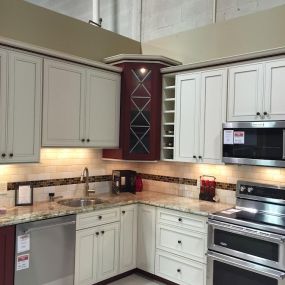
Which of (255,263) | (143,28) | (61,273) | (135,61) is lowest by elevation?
(61,273)

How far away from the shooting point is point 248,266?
2740 mm

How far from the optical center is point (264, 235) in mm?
2654

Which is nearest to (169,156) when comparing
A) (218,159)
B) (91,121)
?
(218,159)

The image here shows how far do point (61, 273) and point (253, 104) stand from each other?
245cm

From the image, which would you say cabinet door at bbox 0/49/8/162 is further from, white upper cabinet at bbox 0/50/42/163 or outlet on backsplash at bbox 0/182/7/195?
outlet on backsplash at bbox 0/182/7/195

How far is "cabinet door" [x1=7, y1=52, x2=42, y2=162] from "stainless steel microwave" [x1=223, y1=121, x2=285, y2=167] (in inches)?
73.1

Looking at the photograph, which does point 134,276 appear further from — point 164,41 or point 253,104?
point 164,41

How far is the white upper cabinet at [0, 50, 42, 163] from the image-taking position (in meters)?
2.78

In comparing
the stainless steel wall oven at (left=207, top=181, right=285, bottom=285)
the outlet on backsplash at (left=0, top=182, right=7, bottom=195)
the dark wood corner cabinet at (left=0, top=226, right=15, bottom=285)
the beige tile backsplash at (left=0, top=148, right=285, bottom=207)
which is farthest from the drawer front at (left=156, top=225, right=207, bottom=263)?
the outlet on backsplash at (left=0, top=182, right=7, bottom=195)

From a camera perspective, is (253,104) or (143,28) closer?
(253,104)

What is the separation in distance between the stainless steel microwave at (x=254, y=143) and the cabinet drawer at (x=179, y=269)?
1123mm

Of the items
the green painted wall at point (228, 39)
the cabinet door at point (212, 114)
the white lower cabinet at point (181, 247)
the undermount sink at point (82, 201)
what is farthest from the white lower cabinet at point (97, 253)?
the green painted wall at point (228, 39)

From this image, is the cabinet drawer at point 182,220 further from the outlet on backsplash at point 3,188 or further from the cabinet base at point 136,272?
the outlet on backsplash at point 3,188

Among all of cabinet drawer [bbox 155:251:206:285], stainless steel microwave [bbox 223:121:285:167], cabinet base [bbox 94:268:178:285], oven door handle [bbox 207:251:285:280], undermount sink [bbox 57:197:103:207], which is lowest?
cabinet base [bbox 94:268:178:285]
